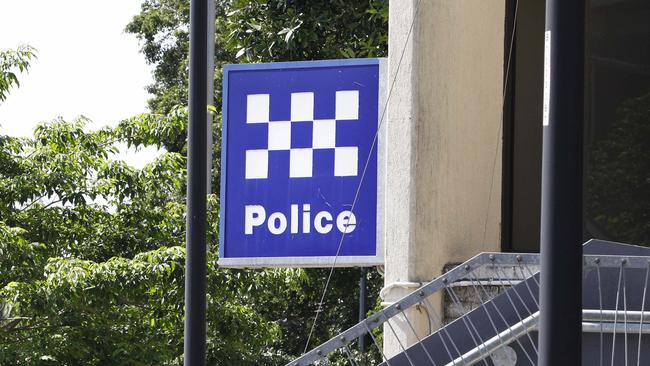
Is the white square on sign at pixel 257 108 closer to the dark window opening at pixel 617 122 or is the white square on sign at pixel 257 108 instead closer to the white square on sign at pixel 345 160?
the white square on sign at pixel 345 160

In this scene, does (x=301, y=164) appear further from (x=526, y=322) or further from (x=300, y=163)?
(x=526, y=322)

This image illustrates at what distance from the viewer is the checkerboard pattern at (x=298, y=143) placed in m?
9.21

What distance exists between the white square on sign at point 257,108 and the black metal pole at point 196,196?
164 centimetres

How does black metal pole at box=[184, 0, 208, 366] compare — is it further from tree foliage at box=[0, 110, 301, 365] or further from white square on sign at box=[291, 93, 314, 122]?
tree foliage at box=[0, 110, 301, 365]

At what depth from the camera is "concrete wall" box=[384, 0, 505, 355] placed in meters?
8.49

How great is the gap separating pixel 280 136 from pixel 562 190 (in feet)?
14.9

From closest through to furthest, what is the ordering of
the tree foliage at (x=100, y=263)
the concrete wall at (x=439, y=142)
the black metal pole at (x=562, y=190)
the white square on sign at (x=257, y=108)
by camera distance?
the black metal pole at (x=562, y=190), the concrete wall at (x=439, y=142), the white square on sign at (x=257, y=108), the tree foliage at (x=100, y=263)

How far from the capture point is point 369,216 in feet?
29.7

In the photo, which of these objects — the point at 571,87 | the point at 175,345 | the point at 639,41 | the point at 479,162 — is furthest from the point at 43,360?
the point at 571,87

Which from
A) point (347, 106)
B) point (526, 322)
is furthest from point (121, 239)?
point (526, 322)

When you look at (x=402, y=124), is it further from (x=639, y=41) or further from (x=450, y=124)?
(x=639, y=41)

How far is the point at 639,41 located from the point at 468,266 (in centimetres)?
267

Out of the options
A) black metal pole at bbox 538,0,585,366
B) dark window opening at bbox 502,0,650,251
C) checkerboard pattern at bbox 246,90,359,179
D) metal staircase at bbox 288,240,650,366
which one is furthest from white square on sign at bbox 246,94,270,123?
black metal pole at bbox 538,0,585,366

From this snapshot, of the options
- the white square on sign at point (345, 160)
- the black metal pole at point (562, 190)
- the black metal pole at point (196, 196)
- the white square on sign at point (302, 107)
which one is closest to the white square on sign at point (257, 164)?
the white square on sign at point (302, 107)
